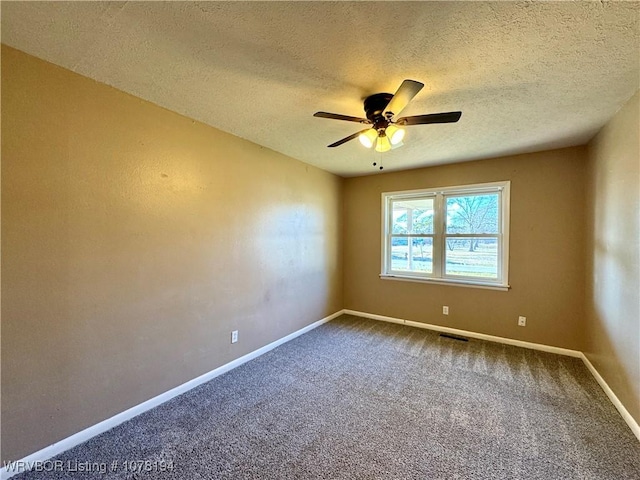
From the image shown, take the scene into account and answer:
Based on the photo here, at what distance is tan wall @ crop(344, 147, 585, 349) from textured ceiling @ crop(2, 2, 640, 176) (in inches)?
36.5

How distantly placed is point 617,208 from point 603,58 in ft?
4.28

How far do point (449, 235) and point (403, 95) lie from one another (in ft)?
9.18

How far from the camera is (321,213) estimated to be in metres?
4.20

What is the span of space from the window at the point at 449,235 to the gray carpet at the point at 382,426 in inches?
47.3

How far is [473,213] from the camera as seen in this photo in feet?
12.3

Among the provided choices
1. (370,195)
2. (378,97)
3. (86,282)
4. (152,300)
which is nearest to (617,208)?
(378,97)

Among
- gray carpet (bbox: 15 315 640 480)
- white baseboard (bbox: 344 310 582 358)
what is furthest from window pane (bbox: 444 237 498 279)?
gray carpet (bbox: 15 315 640 480)

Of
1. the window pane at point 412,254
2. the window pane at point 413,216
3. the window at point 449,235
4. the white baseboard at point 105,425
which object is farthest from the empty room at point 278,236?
the window pane at point 412,254

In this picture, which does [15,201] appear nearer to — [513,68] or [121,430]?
[121,430]

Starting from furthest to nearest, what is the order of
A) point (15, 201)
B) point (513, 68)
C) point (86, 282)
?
point (86, 282) → point (513, 68) → point (15, 201)

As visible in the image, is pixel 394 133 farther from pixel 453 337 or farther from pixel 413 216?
pixel 453 337

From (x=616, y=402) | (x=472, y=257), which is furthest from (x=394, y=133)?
(x=616, y=402)

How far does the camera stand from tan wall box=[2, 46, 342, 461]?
158cm

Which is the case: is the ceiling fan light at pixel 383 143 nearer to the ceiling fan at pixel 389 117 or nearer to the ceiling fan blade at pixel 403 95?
the ceiling fan at pixel 389 117
